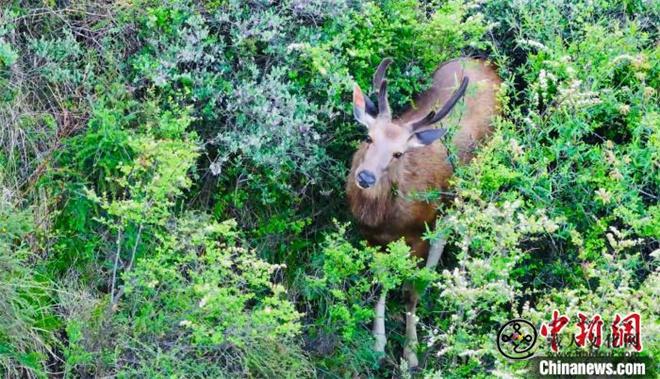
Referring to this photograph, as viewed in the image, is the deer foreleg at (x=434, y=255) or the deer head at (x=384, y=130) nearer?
the deer head at (x=384, y=130)

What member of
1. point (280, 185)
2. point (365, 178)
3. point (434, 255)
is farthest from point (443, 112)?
point (280, 185)

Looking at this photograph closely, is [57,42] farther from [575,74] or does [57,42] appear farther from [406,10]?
[575,74]

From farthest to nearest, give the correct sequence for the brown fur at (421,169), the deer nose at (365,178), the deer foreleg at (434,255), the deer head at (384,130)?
the deer foreleg at (434,255) < the brown fur at (421,169) < the deer head at (384,130) < the deer nose at (365,178)

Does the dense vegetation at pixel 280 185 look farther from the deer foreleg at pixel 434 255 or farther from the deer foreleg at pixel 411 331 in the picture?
the deer foreleg at pixel 434 255

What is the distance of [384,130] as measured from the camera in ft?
23.1

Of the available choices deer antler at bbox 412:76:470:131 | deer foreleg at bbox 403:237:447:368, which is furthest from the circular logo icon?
deer antler at bbox 412:76:470:131

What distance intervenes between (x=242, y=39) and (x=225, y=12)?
0.29 meters

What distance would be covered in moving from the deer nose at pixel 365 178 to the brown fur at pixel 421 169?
0.93 ft

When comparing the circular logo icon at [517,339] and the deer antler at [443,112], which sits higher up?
the deer antler at [443,112]

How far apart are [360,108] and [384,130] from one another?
0.24 metres

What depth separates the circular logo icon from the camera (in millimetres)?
5980

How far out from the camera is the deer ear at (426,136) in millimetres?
6984

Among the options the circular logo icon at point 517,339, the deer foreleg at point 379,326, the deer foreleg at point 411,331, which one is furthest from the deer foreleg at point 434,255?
the circular logo icon at point 517,339

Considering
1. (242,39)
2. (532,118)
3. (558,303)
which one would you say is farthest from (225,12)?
(558,303)
